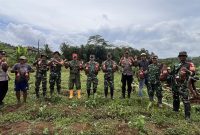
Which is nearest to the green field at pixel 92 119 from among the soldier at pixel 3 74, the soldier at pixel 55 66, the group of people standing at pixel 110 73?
the group of people standing at pixel 110 73

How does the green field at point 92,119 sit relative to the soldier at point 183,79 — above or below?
below

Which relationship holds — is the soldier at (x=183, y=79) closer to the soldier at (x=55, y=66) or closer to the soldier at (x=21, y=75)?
the soldier at (x=55, y=66)

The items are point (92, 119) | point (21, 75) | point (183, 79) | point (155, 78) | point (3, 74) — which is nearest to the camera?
point (92, 119)

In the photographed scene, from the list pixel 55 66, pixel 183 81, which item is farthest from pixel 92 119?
pixel 55 66

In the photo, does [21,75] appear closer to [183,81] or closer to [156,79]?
[156,79]

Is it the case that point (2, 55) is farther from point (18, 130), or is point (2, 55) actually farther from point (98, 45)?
point (98, 45)

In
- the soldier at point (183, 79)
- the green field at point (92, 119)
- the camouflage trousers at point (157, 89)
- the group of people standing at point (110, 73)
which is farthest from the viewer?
the camouflage trousers at point (157, 89)

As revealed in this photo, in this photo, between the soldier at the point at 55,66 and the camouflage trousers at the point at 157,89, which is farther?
the soldier at the point at 55,66

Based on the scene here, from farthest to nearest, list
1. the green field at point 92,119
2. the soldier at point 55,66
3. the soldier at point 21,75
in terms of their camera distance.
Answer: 1. the soldier at point 55,66
2. the soldier at point 21,75
3. the green field at point 92,119

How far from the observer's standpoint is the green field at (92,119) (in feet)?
37.3

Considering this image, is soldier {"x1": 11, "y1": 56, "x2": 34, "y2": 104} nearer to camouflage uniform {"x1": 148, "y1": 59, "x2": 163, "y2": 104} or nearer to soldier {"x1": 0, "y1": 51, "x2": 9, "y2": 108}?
soldier {"x1": 0, "y1": 51, "x2": 9, "y2": 108}

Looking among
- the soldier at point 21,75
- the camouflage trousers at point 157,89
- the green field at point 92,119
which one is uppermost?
the soldier at point 21,75

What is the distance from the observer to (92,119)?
508 inches

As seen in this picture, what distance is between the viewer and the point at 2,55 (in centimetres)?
1590
